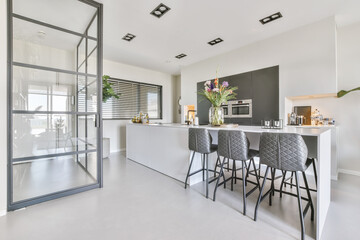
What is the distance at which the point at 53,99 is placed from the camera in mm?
2305

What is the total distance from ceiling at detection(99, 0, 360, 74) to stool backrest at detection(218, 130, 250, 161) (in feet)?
6.48

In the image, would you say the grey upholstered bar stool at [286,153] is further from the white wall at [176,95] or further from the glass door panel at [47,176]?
the white wall at [176,95]

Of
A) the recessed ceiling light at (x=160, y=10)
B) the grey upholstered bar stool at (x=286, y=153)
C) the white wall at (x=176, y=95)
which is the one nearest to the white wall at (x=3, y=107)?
the recessed ceiling light at (x=160, y=10)

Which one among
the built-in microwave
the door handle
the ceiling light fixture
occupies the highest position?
the ceiling light fixture

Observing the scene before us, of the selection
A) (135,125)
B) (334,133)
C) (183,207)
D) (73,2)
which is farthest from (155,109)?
(334,133)

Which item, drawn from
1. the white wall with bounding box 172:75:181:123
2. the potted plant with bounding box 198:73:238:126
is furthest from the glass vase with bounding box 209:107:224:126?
the white wall with bounding box 172:75:181:123

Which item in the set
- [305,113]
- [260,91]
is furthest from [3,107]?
[305,113]

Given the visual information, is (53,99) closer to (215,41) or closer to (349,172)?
(215,41)

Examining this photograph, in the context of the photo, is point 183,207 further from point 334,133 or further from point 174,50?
point 174,50

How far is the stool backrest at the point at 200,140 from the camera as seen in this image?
2.29 meters

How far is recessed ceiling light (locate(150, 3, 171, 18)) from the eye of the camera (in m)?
2.51

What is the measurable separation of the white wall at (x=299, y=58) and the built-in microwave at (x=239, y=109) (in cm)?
70

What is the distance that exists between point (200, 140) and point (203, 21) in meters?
2.14

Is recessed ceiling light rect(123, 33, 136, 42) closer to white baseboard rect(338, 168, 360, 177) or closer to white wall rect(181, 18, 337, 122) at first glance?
white wall rect(181, 18, 337, 122)
